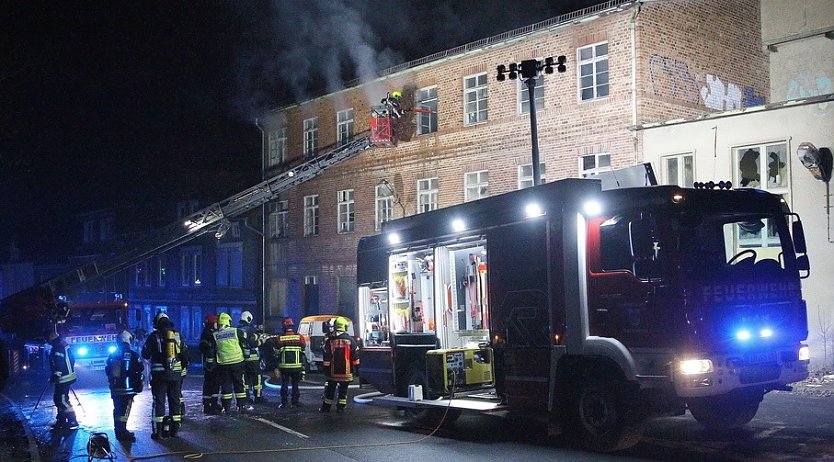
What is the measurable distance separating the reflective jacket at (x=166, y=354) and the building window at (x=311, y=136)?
18541mm

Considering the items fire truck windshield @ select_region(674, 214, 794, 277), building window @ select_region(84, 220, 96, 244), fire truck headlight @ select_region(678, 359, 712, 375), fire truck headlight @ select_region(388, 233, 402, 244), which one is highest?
A: building window @ select_region(84, 220, 96, 244)

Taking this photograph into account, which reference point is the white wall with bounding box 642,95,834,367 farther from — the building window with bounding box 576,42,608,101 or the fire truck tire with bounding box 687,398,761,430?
the fire truck tire with bounding box 687,398,761,430

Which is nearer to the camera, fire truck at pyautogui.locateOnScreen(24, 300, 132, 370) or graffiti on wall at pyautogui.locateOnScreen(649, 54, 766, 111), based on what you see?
graffiti on wall at pyautogui.locateOnScreen(649, 54, 766, 111)

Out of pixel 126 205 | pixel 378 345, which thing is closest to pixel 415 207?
pixel 378 345

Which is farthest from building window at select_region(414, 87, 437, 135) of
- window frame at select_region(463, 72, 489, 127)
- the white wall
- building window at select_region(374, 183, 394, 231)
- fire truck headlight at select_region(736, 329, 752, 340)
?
fire truck headlight at select_region(736, 329, 752, 340)

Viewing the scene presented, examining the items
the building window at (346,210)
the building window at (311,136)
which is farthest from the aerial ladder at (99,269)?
the building window at (311,136)

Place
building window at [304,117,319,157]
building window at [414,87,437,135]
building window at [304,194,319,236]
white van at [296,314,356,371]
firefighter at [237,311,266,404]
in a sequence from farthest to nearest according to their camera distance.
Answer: building window at [304,194,319,236] → building window at [304,117,319,157] → building window at [414,87,437,135] → white van at [296,314,356,371] → firefighter at [237,311,266,404]

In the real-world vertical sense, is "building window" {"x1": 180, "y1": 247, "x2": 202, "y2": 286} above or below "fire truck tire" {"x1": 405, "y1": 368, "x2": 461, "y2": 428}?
above

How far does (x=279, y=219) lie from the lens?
32.7m

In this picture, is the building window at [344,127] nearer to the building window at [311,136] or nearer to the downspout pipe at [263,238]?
the building window at [311,136]

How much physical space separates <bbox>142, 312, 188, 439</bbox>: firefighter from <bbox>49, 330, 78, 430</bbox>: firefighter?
192cm

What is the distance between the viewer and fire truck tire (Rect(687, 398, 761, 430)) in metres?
10.2

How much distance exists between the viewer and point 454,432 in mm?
11562

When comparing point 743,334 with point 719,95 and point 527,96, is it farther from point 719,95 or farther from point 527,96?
point 527,96
